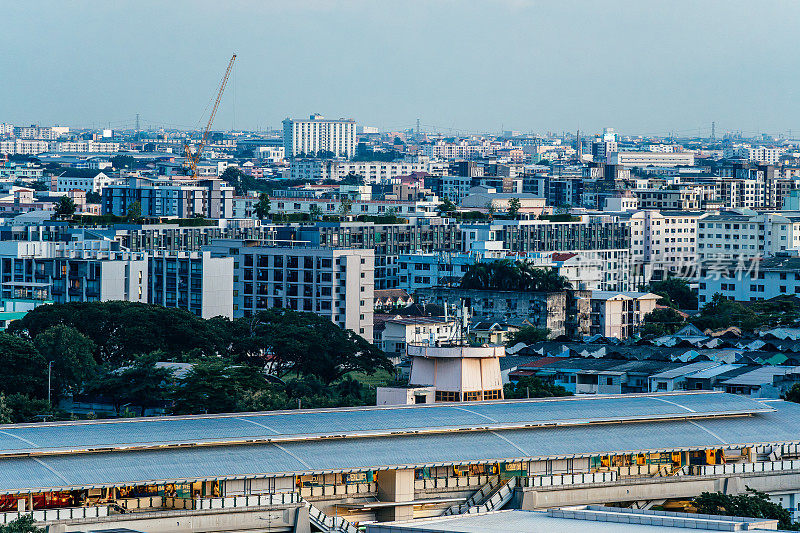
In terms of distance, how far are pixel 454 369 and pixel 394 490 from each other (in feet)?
14.6

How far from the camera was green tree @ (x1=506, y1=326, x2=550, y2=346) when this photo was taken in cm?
4549

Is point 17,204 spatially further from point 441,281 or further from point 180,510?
point 180,510

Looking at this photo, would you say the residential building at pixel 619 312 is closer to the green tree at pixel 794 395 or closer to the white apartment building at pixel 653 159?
the green tree at pixel 794 395

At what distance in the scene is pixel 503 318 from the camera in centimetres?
5312

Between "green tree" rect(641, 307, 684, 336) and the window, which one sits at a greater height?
the window

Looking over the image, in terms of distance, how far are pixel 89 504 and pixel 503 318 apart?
121 feet

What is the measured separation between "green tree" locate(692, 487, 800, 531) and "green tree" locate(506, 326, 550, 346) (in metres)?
25.2

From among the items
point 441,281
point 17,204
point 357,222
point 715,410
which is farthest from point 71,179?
point 715,410

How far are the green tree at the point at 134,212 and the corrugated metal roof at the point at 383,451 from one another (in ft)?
161

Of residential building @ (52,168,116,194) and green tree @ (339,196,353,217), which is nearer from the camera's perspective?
green tree @ (339,196,353,217)

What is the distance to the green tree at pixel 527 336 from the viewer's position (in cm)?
4549

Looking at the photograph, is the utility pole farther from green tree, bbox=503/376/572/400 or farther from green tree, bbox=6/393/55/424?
green tree, bbox=503/376/572/400

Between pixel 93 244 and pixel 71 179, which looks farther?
pixel 71 179

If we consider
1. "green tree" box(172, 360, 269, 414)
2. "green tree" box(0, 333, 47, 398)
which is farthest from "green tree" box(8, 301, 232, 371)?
"green tree" box(172, 360, 269, 414)
